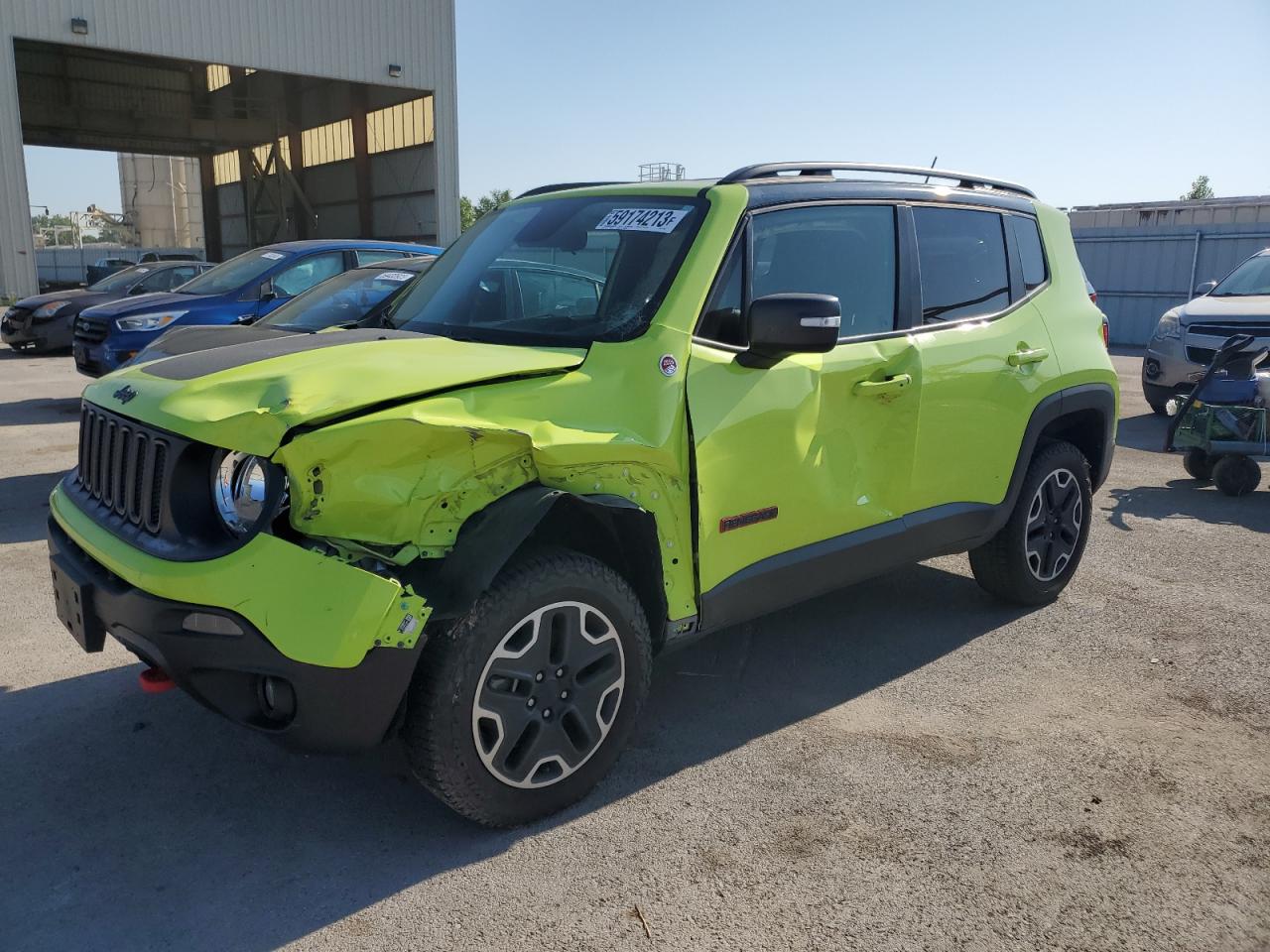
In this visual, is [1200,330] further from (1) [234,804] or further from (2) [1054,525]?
(1) [234,804]

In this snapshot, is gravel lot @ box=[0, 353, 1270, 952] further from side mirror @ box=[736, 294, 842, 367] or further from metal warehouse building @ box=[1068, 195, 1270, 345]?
metal warehouse building @ box=[1068, 195, 1270, 345]

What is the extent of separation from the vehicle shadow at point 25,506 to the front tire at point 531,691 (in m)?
3.65

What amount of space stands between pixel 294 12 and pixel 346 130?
301 inches

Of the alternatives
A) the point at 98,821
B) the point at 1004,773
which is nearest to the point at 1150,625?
the point at 1004,773

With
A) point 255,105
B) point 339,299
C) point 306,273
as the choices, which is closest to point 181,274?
point 306,273

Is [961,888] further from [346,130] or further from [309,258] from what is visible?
[346,130]

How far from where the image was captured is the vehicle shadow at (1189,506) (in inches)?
270

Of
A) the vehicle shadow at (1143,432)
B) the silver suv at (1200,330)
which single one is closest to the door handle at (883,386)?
the vehicle shadow at (1143,432)

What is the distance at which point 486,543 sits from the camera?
271 cm

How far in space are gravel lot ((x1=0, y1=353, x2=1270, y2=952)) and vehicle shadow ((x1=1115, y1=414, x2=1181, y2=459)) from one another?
5.27 meters

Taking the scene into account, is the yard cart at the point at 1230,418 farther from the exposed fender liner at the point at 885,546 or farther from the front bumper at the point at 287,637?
the front bumper at the point at 287,637

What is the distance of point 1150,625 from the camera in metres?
4.83

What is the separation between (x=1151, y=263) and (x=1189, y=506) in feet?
49.6

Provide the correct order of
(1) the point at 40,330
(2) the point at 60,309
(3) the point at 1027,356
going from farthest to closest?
(2) the point at 60,309
(1) the point at 40,330
(3) the point at 1027,356
